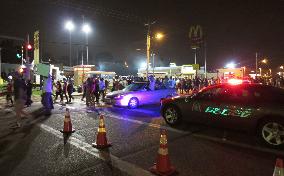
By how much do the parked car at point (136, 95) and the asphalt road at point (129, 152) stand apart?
475cm

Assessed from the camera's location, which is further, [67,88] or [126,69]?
[126,69]

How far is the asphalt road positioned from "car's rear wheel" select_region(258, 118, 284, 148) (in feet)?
0.74

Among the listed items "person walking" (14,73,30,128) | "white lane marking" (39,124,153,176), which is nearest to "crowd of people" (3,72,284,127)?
"person walking" (14,73,30,128)

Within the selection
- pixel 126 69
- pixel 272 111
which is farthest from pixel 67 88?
pixel 126 69

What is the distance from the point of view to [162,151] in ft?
17.4

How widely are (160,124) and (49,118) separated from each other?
15.7 ft

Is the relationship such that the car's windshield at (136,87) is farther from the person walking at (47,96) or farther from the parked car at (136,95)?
the person walking at (47,96)

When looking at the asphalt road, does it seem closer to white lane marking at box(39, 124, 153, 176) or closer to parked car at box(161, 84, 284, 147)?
white lane marking at box(39, 124, 153, 176)

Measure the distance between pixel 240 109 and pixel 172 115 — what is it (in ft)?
8.70

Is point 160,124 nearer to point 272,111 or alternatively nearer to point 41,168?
point 272,111

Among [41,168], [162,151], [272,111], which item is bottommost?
[41,168]

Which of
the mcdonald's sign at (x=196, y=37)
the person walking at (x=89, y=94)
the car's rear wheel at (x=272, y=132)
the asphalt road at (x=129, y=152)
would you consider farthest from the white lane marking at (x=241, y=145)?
the mcdonald's sign at (x=196, y=37)

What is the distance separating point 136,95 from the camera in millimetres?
15383

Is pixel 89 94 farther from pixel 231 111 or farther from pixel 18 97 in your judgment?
pixel 231 111
